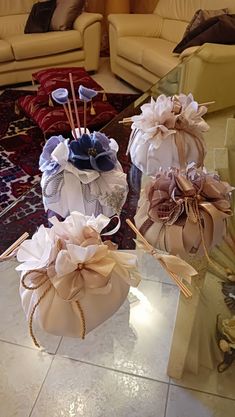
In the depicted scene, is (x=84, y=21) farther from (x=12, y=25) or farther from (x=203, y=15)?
(x=203, y=15)

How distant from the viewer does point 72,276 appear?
0.71 meters

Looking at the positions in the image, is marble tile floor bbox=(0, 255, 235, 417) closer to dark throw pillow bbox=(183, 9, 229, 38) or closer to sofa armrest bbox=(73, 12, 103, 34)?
dark throw pillow bbox=(183, 9, 229, 38)

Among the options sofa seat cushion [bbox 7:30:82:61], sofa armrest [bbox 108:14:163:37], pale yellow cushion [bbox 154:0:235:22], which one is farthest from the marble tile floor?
sofa armrest [bbox 108:14:163:37]

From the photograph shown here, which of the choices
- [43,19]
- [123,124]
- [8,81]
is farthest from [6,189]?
[43,19]

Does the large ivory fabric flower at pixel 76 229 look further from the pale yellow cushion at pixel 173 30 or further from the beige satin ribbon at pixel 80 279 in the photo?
the pale yellow cushion at pixel 173 30

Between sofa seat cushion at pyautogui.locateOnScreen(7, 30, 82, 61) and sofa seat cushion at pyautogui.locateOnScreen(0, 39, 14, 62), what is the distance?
1.6 inches

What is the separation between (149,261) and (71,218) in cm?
47

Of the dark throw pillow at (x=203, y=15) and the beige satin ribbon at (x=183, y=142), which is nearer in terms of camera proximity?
the beige satin ribbon at (x=183, y=142)

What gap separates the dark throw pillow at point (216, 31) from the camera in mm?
2605

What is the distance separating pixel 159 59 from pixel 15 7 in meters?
1.91

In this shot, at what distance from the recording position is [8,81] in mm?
3580

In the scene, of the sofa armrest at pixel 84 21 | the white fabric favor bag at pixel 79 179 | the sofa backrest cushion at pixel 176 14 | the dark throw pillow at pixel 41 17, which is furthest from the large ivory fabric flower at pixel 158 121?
the dark throw pillow at pixel 41 17

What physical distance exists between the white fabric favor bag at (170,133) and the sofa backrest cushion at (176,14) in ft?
8.34

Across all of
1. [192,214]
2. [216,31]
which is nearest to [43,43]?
[216,31]
